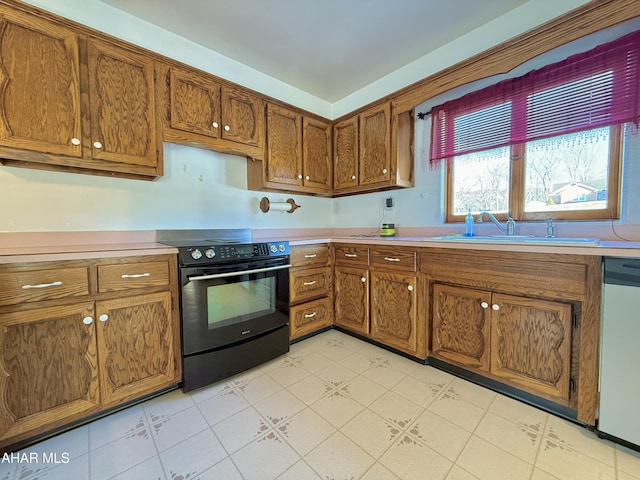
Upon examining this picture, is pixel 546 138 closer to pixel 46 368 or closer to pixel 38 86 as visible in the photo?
pixel 38 86

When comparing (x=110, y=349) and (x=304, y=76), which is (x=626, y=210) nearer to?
(x=304, y=76)

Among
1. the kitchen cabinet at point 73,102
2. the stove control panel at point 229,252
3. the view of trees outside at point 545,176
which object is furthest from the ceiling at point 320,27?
the stove control panel at point 229,252

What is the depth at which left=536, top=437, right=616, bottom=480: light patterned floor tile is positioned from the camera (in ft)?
3.53

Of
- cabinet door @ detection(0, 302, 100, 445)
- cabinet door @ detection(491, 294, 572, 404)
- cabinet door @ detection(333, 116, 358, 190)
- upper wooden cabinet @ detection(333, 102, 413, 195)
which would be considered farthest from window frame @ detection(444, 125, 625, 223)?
cabinet door @ detection(0, 302, 100, 445)

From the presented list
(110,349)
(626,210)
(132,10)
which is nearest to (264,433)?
(110,349)

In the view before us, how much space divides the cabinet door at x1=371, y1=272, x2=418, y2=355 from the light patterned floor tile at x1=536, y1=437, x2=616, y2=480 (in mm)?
859

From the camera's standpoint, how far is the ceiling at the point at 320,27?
1691 millimetres

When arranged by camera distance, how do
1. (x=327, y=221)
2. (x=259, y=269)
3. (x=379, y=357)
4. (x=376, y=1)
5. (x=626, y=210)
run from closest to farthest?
(x=626, y=210) → (x=376, y=1) → (x=259, y=269) → (x=379, y=357) → (x=327, y=221)

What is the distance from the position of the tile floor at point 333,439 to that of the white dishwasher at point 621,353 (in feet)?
0.40

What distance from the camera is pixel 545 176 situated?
6.00 feet

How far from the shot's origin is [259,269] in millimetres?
1938

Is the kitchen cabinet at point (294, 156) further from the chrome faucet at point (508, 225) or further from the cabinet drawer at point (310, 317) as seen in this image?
the chrome faucet at point (508, 225)

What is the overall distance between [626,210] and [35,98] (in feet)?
11.0

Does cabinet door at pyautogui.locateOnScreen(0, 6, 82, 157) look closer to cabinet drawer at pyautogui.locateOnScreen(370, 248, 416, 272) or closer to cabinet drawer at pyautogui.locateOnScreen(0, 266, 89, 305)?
cabinet drawer at pyautogui.locateOnScreen(0, 266, 89, 305)
